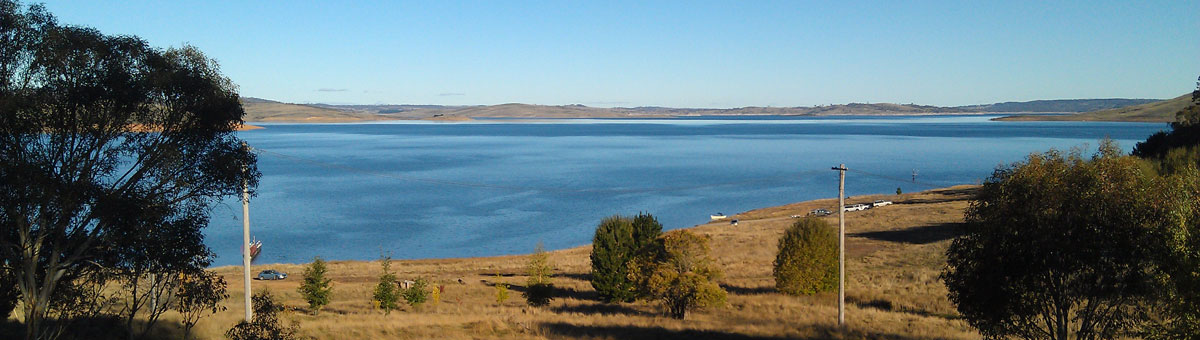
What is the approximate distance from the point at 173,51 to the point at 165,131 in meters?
1.13

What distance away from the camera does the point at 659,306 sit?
31.1 m

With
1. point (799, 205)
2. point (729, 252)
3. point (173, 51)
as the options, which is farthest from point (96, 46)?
point (799, 205)

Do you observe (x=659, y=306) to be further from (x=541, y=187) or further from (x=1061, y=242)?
(x=541, y=187)

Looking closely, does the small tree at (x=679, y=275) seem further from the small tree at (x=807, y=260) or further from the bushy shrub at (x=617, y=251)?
the small tree at (x=807, y=260)

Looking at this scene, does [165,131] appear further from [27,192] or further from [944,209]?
[944,209]

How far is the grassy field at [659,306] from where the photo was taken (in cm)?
2248

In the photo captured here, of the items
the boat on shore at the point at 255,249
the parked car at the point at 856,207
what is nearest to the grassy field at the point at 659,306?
the boat on shore at the point at 255,249

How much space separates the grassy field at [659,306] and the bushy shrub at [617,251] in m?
0.96

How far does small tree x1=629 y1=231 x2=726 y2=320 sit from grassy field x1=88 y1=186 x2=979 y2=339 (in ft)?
2.50

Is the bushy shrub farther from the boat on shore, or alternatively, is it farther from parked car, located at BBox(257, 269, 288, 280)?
the boat on shore

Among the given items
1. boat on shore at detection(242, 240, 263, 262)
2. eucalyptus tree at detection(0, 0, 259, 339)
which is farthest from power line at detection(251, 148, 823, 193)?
eucalyptus tree at detection(0, 0, 259, 339)

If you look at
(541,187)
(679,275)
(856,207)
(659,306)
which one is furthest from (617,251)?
(541,187)

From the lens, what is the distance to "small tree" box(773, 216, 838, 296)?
109 feet

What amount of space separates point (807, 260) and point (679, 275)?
8.67m
